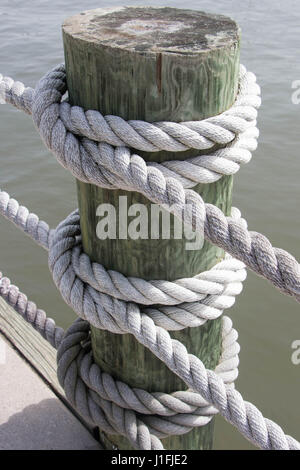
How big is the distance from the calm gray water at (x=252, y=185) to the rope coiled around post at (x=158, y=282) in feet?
5.05

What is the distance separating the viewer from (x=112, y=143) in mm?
1105

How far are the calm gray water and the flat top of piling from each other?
2.26 meters

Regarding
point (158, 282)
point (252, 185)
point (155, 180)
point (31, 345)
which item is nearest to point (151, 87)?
point (155, 180)

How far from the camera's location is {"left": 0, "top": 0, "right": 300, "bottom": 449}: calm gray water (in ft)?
10.7

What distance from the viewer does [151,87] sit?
1.05 m

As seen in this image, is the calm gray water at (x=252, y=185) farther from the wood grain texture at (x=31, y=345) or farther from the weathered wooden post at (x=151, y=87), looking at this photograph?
the weathered wooden post at (x=151, y=87)

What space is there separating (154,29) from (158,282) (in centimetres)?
55

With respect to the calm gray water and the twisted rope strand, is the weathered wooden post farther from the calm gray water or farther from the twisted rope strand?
the calm gray water

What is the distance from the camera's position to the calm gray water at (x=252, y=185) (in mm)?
3254

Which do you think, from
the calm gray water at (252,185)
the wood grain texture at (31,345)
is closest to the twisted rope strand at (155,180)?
the wood grain texture at (31,345)

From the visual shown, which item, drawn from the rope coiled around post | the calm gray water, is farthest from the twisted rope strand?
the calm gray water
